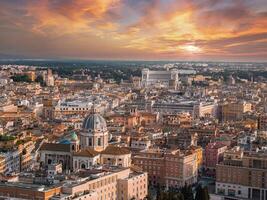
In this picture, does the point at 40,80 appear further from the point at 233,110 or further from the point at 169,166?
the point at 169,166

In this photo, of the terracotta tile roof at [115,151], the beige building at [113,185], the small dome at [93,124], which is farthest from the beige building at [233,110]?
the beige building at [113,185]

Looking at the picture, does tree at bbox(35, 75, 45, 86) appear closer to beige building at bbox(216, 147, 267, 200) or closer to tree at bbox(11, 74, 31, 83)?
tree at bbox(11, 74, 31, 83)

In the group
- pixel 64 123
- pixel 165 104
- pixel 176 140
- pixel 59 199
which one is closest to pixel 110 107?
pixel 165 104

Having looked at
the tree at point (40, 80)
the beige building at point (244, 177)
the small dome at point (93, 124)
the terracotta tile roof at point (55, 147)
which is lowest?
the beige building at point (244, 177)

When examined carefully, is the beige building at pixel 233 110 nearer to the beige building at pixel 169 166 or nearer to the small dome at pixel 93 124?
the beige building at pixel 169 166

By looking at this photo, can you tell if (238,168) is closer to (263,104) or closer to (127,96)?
(263,104)

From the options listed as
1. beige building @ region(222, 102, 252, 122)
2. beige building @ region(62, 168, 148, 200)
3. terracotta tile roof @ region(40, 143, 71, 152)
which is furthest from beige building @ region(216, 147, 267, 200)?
beige building @ region(222, 102, 252, 122)

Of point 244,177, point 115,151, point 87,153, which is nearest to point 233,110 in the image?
point 244,177
